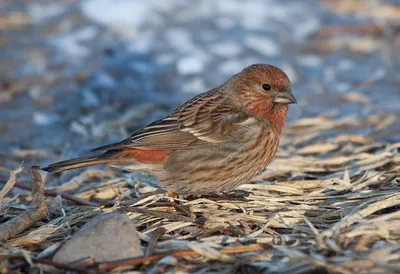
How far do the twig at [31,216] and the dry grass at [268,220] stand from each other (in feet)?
0.19

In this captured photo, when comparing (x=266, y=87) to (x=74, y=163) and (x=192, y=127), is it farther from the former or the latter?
(x=74, y=163)

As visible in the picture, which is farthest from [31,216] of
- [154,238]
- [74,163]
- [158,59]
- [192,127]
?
[158,59]

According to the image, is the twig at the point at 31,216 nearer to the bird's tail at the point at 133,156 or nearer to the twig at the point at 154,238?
the bird's tail at the point at 133,156

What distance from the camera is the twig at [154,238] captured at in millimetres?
3844

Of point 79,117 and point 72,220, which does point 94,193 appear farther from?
point 79,117

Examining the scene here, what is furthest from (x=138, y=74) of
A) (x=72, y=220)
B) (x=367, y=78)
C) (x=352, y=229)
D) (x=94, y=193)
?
(x=352, y=229)

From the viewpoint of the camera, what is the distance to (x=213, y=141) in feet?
17.1

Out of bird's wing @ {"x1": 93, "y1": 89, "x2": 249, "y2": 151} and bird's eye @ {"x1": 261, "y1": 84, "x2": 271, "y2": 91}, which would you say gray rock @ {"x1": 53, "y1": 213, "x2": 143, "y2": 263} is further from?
bird's eye @ {"x1": 261, "y1": 84, "x2": 271, "y2": 91}

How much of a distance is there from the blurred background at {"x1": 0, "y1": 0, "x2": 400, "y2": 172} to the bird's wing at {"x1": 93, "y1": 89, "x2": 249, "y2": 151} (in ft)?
5.54

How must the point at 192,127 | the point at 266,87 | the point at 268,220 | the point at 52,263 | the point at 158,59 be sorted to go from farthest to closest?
the point at 158,59 → the point at 266,87 → the point at 192,127 → the point at 268,220 → the point at 52,263

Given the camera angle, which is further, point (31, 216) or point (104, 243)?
point (31, 216)

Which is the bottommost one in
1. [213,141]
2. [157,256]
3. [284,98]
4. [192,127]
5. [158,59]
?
[157,256]

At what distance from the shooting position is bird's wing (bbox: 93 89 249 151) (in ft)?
17.1

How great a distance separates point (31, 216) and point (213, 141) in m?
1.44
